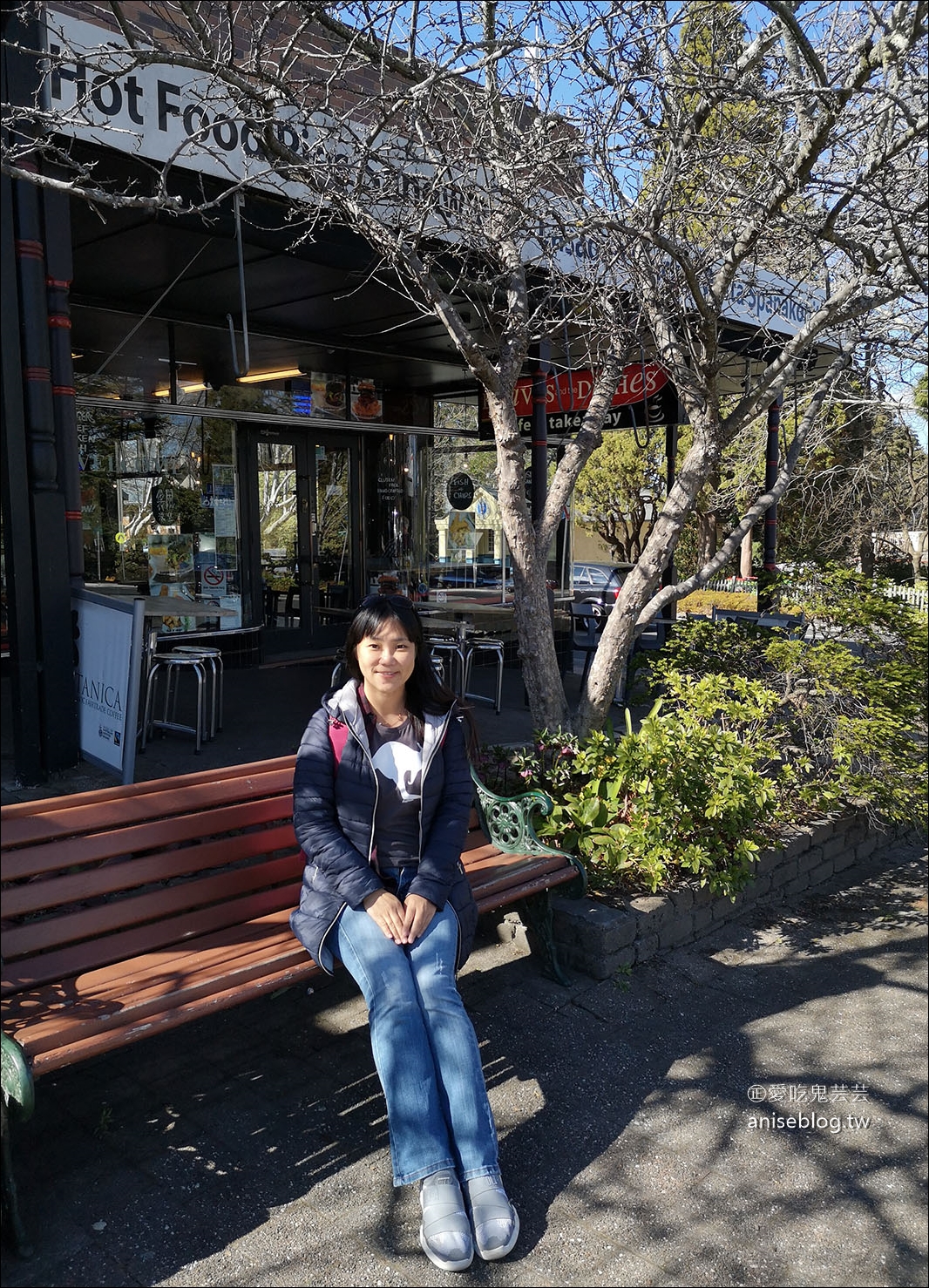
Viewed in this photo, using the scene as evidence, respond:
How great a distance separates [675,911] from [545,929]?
73 cm

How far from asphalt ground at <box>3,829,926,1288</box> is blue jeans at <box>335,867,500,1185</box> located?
0.21m

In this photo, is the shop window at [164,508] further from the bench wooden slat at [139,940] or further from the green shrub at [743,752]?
the bench wooden slat at [139,940]

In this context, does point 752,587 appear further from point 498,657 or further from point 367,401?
point 498,657

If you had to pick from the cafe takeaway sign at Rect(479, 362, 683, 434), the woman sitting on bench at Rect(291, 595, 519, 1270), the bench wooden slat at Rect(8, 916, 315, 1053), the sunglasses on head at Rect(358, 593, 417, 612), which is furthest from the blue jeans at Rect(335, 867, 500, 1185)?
the cafe takeaway sign at Rect(479, 362, 683, 434)

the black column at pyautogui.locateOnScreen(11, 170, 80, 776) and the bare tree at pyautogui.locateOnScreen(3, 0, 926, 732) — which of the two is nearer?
the bare tree at pyautogui.locateOnScreen(3, 0, 926, 732)

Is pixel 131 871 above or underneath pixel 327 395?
underneath

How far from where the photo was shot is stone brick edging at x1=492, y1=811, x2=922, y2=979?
4094 millimetres

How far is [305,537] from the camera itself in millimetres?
11914

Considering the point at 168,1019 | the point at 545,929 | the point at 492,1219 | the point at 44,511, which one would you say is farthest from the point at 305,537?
the point at 492,1219

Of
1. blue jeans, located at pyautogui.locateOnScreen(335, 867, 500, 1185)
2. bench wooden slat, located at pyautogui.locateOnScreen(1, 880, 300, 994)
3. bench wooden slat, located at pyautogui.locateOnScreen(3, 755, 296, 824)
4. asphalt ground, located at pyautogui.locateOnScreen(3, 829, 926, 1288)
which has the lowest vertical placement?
asphalt ground, located at pyautogui.locateOnScreen(3, 829, 926, 1288)

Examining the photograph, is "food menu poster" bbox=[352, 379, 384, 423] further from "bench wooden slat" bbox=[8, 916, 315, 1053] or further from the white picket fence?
"bench wooden slat" bbox=[8, 916, 315, 1053]

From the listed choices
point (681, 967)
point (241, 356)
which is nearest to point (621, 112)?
point (681, 967)

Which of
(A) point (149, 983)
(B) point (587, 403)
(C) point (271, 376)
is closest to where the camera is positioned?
(A) point (149, 983)

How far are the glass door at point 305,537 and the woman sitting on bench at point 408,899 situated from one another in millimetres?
8048
